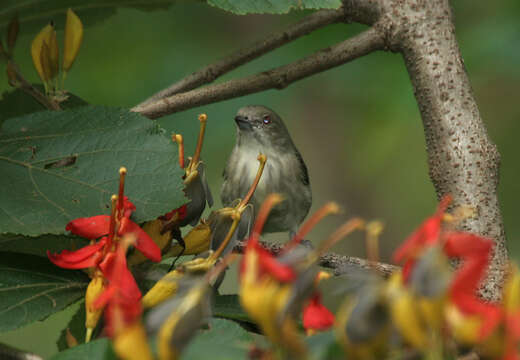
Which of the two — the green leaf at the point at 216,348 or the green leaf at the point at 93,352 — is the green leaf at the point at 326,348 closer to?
the green leaf at the point at 216,348

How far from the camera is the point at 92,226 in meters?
1.67

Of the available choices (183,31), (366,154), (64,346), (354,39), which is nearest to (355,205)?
(366,154)

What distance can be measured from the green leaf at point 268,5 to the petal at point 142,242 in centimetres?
76

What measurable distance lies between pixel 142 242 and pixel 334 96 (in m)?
3.98

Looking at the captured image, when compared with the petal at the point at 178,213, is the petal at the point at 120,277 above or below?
above

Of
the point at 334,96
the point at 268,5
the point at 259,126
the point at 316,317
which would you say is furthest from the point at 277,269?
the point at 334,96

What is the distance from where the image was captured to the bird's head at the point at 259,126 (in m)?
4.41

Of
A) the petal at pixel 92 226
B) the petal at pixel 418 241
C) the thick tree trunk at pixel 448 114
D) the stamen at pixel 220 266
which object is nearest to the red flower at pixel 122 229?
the petal at pixel 92 226

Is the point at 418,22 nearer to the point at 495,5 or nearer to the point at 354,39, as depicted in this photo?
the point at 354,39

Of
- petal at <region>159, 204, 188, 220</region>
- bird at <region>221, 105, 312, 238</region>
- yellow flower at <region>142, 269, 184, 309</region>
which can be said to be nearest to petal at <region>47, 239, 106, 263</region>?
yellow flower at <region>142, 269, 184, 309</region>

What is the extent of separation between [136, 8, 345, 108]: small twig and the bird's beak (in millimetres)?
1651

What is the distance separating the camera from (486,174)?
2201 millimetres

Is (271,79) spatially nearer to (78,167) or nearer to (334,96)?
(78,167)

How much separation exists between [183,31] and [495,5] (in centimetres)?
199
